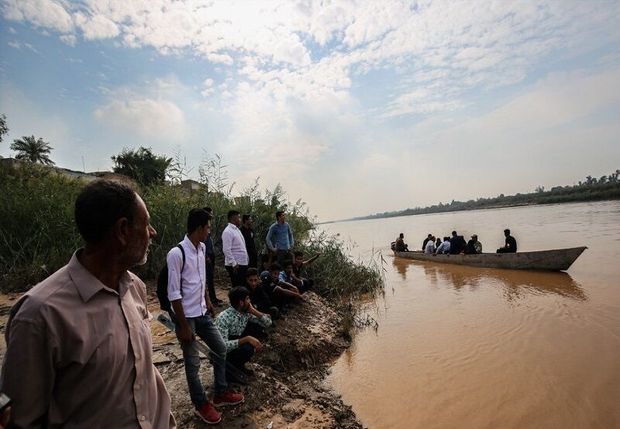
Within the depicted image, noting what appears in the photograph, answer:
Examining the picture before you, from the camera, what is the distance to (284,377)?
183 inches

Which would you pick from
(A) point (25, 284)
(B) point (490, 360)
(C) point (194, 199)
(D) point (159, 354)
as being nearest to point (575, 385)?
(B) point (490, 360)

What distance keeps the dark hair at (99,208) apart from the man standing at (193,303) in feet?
5.94

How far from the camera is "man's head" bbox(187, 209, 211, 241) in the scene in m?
3.13

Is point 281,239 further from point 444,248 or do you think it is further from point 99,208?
point 444,248

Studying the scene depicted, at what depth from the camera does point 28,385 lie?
101 centimetres

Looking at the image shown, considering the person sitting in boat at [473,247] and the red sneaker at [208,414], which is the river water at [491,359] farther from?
the person sitting in boat at [473,247]

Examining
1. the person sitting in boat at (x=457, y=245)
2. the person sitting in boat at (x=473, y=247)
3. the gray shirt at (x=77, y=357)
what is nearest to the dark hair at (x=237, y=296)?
the gray shirt at (x=77, y=357)

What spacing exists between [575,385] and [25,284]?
→ 9.49m

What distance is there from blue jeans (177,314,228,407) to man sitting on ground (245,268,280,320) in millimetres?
1592

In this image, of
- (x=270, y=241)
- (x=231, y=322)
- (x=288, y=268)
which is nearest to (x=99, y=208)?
(x=231, y=322)

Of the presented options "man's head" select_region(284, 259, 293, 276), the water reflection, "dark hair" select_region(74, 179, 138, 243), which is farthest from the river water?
"dark hair" select_region(74, 179, 138, 243)

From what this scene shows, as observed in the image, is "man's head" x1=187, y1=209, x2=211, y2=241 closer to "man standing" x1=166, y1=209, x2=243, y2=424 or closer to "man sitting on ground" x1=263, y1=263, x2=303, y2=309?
"man standing" x1=166, y1=209, x2=243, y2=424

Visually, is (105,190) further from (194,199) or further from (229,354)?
(194,199)

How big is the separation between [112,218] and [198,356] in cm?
234
